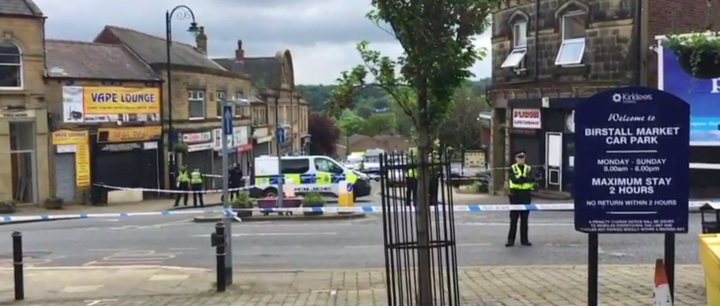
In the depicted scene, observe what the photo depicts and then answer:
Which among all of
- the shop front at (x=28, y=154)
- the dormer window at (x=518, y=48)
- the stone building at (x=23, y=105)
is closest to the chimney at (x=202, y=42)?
the stone building at (x=23, y=105)

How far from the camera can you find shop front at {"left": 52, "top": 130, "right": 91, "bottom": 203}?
2852 cm

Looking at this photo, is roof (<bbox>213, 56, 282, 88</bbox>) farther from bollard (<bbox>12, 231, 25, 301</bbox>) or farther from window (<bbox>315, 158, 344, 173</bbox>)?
bollard (<bbox>12, 231, 25, 301</bbox>)

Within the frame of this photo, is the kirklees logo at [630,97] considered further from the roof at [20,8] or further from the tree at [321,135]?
the tree at [321,135]

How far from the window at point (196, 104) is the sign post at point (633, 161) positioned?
31.0 meters

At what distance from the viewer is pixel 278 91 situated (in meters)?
58.7

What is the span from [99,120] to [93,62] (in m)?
3.04

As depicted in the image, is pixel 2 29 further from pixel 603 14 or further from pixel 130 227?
pixel 603 14

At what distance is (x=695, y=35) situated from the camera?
23.8ft

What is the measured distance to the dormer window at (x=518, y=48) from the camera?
1105 inches

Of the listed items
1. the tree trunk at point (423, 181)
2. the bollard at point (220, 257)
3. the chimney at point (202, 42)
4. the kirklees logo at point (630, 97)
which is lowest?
the bollard at point (220, 257)

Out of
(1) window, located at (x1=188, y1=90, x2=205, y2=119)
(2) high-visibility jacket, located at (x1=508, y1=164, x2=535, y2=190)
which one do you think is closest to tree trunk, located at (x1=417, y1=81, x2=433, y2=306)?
(2) high-visibility jacket, located at (x1=508, y1=164, x2=535, y2=190)

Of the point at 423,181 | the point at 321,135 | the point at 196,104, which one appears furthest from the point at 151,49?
the point at 321,135

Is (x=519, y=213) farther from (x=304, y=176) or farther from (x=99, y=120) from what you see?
(x=99, y=120)

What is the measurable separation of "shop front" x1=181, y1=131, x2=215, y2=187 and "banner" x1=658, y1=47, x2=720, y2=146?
20.2 m
